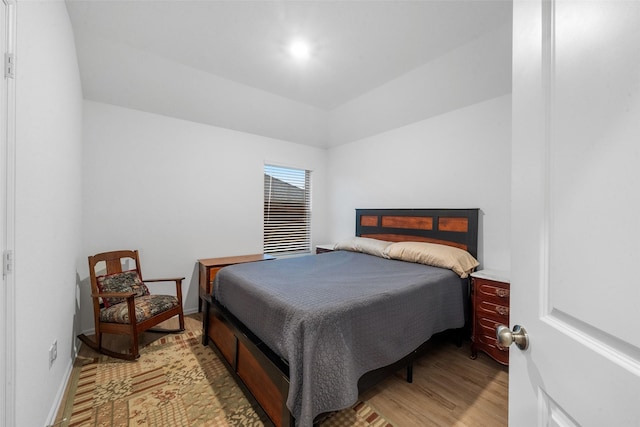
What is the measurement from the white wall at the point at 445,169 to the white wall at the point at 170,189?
58.7 inches

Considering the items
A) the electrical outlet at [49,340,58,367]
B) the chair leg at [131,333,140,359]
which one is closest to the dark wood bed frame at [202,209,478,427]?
the chair leg at [131,333,140,359]

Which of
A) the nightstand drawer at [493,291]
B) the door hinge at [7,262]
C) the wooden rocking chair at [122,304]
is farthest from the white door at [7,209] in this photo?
the nightstand drawer at [493,291]

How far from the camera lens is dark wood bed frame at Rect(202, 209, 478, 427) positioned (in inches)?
64.6

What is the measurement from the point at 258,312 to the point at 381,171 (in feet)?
9.82

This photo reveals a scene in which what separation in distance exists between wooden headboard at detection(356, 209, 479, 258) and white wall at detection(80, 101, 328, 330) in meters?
1.81

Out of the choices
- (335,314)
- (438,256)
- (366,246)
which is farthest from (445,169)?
(335,314)

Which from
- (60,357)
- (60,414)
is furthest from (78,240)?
(60,414)

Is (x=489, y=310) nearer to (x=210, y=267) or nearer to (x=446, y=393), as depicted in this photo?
(x=446, y=393)

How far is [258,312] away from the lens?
1.95m

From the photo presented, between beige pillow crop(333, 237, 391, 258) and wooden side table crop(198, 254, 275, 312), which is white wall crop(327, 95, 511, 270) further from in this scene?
wooden side table crop(198, 254, 275, 312)

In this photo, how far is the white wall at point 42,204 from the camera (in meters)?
1.29

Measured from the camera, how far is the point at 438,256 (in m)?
2.85

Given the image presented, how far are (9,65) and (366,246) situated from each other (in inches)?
134

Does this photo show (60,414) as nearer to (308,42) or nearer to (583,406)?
(583,406)
